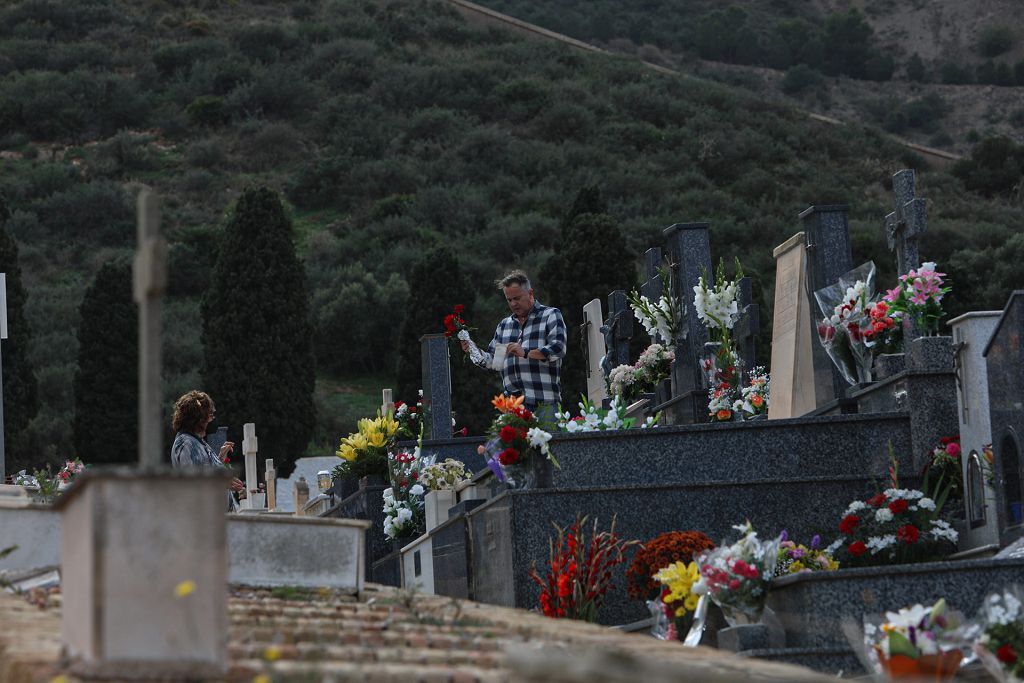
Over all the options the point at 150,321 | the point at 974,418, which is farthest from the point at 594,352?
the point at 150,321

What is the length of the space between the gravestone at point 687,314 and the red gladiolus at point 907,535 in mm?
3936

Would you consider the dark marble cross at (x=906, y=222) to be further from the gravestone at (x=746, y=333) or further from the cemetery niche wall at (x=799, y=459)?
the gravestone at (x=746, y=333)

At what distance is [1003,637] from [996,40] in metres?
78.1

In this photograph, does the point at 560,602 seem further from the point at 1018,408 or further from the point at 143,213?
the point at 143,213

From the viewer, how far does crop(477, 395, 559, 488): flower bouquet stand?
34.6 feet

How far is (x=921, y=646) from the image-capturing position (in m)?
6.30

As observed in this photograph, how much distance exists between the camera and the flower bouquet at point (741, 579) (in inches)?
323

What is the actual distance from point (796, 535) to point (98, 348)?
2339cm

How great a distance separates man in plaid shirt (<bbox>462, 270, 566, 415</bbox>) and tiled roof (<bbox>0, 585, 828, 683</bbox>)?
5084 mm

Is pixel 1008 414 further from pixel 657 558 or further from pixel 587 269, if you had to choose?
pixel 587 269

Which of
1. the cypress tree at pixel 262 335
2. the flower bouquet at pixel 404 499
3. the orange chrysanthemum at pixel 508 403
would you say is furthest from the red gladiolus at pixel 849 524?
the cypress tree at pixel 262 335

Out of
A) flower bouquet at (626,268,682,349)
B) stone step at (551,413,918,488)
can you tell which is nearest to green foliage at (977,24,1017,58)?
flower bouquet at (626,268,682,349)

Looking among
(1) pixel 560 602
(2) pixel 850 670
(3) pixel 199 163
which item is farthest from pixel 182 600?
(3) pixel 199 163

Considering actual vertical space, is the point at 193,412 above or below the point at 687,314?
below
